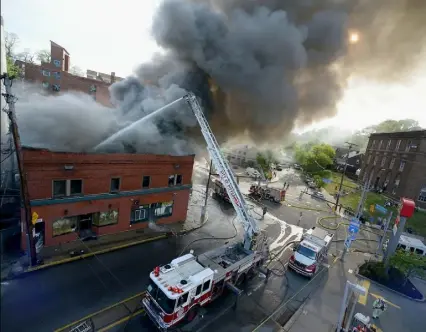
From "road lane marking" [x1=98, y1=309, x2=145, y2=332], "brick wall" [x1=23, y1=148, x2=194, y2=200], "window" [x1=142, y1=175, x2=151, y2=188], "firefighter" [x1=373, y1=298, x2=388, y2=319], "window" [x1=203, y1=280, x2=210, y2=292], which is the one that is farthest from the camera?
"window" [x1=142, y1=175, x2=151, y2=188]

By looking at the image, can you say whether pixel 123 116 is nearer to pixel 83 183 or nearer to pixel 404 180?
pixel 83 183

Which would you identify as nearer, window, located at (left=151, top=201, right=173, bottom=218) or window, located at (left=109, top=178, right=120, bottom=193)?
window, located at (left=109, top=178, right=120, bottom=193)

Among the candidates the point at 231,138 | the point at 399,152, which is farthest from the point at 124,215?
the point at 399,152

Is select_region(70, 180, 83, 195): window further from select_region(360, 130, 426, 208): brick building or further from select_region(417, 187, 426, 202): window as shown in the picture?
select_region(417, 187, 426, 202): window

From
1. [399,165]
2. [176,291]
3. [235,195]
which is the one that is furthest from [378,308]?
[399,165]

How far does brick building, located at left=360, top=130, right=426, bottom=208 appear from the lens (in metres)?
31.1

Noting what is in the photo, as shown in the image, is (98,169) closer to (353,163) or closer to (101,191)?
(101,191)

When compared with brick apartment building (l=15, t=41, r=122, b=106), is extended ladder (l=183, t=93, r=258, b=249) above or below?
below

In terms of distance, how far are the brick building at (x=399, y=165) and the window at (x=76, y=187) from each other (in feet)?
127

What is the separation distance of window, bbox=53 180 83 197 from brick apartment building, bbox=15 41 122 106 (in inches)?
1009

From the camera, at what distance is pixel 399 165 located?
3469cm

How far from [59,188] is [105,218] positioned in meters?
3.22

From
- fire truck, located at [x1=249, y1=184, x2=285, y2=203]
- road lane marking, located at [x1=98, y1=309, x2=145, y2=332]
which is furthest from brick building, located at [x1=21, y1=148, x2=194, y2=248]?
fire truck, located at [x1=249, y1=184, x2=285, y2=203]

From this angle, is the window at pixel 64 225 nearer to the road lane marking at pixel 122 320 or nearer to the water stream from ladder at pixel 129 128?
the water stream from ladder at pixel 129 128
